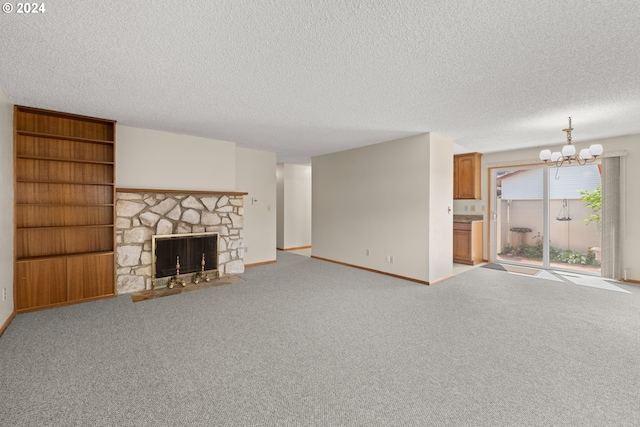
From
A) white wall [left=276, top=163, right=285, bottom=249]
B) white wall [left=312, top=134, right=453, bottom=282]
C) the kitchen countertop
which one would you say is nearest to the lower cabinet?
white wall [left=312, top=134, right=453, bottom=282]

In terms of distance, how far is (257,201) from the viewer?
245 inches

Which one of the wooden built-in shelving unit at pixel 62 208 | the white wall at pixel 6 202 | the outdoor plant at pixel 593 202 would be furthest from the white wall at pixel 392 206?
the white wall at pixel 6 202

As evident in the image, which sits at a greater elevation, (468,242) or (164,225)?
(164,225)

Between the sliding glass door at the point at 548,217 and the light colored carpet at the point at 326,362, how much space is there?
80.3 inches

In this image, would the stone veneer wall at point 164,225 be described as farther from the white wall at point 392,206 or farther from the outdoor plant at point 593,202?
the outdoor plant at point 593,202

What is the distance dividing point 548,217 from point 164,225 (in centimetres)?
739

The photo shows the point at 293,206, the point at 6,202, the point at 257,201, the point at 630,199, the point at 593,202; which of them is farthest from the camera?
the point at 293,206

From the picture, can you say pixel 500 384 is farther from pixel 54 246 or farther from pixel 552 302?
pixel 54 246

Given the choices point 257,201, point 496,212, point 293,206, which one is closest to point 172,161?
point 257,201

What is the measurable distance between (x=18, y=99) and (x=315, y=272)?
15.2ft

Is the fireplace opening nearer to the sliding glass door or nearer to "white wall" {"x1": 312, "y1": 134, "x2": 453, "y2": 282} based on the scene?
"white wall" {"x1": 312, "y1": 134, "x2": 453, "y2": 282}

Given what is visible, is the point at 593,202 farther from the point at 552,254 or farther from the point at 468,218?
the point at 468,218

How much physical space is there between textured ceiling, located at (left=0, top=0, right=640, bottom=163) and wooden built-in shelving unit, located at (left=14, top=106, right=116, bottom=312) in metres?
0.38

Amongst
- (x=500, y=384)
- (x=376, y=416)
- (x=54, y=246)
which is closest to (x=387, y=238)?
(x=500, y=384)
